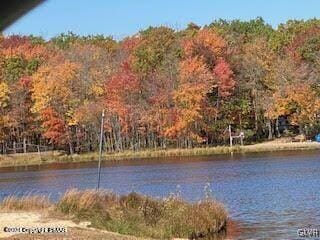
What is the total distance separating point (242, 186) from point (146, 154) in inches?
1590

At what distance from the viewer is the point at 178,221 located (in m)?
18.4

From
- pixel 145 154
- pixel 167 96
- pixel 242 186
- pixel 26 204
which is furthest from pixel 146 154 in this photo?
pixel 26 204

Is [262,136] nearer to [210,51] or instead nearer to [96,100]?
[210,51]

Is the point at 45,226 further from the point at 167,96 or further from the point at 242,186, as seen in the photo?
the point at 167,96

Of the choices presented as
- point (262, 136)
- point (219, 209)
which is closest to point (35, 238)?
point (219, 209)

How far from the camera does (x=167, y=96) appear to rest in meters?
76.4

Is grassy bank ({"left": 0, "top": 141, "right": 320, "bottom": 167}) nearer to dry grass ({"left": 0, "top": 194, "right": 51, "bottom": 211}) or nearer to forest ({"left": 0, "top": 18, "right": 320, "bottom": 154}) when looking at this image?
forest ({"left": 0, "top": 18, "right": 320, "bottom": 154})

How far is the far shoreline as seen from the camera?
71.9m

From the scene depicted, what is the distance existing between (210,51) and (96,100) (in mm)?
14699

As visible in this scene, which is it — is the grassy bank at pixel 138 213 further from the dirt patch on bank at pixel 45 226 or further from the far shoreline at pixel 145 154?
the far shoreline at pixel 145 154

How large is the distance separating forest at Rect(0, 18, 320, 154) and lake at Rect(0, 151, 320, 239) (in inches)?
705

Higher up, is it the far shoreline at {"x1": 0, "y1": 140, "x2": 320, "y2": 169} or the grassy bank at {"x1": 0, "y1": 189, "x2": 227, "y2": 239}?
the far shoreline at {"x1": 0, "y1": 140, "x2": 320, "y2": 169}

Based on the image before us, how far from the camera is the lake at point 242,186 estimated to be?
71.8ft

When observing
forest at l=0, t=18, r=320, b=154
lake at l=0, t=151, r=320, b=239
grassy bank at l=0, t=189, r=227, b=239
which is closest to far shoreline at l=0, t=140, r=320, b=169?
forest at l=0, t=18, r=320, b=154
